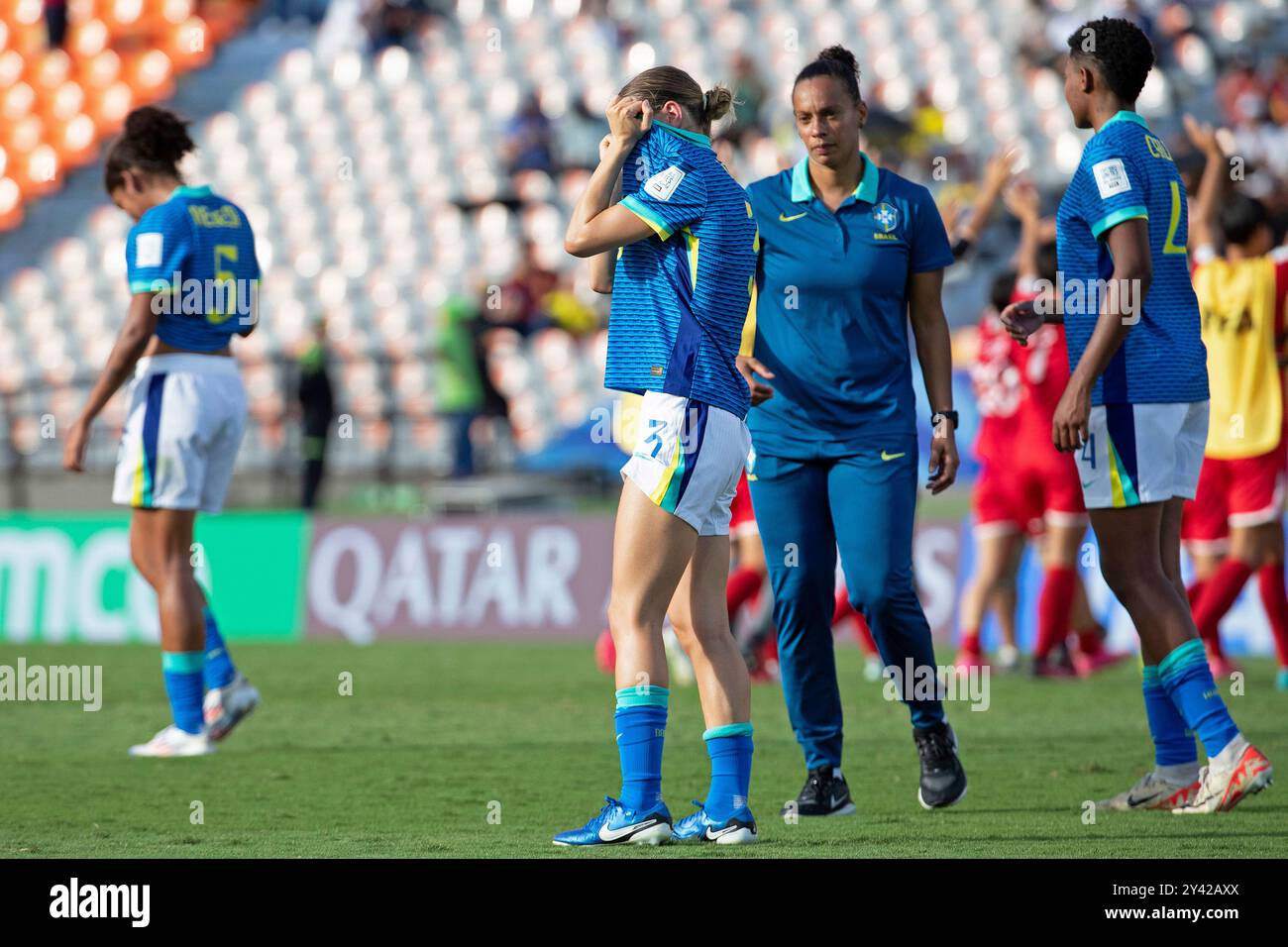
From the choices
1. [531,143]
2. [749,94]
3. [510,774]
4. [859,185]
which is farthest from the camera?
[531,143]

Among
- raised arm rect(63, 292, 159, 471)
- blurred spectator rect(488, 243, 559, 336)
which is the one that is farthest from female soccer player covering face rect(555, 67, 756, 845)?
blurred spectator rect(488, 243, 559, 336)

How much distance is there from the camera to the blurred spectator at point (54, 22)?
27.5m

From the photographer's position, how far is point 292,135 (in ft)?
82.5

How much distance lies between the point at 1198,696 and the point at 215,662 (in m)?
4.34

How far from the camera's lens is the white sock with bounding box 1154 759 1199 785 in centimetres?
613

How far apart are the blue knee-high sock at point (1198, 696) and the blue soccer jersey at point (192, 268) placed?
423 cm

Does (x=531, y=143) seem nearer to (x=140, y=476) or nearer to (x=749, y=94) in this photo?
(x=749, y=94)

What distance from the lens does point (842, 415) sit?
618 cm

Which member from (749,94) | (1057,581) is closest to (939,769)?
(1057,581)

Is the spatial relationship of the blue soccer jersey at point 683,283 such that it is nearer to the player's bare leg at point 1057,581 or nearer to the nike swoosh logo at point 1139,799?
the nike swoosh logo at point 1139,799

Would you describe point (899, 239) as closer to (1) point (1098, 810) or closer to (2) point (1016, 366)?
(1) point (1098, 810)

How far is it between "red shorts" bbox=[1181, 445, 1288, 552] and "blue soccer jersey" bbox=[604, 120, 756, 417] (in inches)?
195

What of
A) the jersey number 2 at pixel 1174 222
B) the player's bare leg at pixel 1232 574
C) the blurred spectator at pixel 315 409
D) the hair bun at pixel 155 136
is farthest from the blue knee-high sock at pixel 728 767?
the blurred spectator at pixel 315 409
